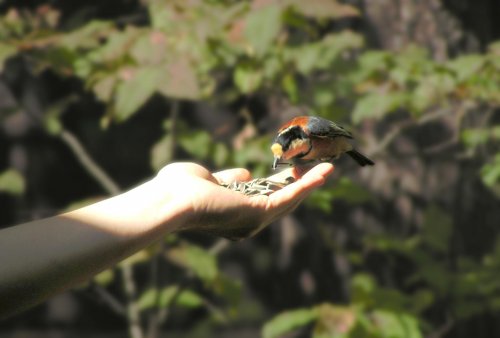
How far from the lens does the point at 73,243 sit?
1527 millimetres

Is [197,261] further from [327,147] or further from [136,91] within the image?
[327,147]

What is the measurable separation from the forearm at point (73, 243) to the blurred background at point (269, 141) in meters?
1.58

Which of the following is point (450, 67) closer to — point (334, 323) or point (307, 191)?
point (334, 323)

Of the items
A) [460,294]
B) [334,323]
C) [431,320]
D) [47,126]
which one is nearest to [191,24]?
[47,126]

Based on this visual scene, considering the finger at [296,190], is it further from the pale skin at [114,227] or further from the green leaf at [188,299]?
the green leaf at [188,299]

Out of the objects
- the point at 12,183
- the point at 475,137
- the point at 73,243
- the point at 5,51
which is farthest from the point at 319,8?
the point at 73,243

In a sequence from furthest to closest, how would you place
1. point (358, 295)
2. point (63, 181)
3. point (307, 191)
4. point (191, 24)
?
point (63, 181)
point (358, 295)
point (191, 24)
point (307, 191)

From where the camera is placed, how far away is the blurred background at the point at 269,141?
3.58 meters

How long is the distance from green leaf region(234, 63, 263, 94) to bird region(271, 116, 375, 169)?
3.38 ft

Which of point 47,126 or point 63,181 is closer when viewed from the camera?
point 47,126

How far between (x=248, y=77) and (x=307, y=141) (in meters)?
1.27

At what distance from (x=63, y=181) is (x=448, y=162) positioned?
249 centimetres

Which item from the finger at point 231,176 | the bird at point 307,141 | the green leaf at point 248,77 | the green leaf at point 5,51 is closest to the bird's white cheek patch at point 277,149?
the bird at point 307,141

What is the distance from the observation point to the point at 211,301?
17.7 ft
